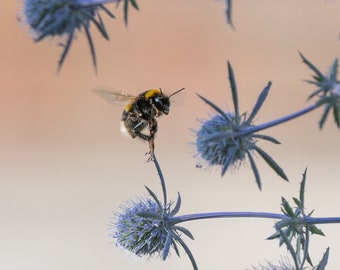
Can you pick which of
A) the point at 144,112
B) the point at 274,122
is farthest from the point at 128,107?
the point at 274,122

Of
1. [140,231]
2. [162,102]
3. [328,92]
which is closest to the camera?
[328,92]

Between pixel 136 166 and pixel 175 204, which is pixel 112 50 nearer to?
pixel 136 166

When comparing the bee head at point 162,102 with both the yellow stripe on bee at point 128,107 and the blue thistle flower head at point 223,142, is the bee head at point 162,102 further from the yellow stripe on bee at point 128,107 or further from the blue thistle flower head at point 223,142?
the blue thistle flower head at point 223,142

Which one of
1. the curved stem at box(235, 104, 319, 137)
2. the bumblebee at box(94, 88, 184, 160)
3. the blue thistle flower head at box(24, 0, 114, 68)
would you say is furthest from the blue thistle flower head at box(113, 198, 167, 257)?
the blue thistle flower head at box(24, 0, 114, 68)

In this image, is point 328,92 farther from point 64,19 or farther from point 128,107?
point 128,107

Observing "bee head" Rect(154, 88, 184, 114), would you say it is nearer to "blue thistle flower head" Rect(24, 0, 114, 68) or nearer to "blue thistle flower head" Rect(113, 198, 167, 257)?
"blue thistle flower head" Rect(113, 198, 167, 257)

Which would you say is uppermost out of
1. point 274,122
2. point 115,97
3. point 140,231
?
point 115,97

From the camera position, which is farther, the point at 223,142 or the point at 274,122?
the point at 223,142
